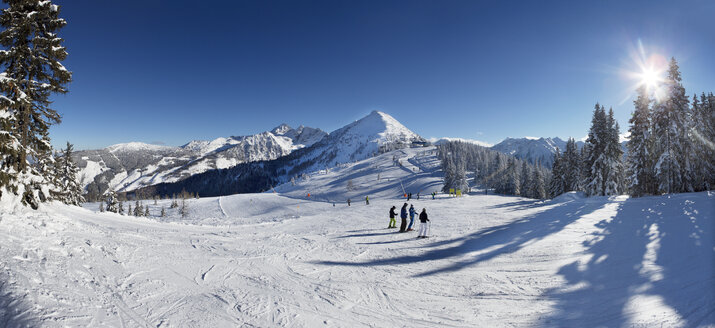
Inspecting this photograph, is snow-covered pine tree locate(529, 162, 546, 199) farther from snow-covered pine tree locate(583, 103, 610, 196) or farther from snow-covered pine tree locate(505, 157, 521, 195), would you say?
snow-covered pine tree locate(583, 103, 610, 196)

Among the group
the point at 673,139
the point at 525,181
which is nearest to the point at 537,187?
A: the point at 525,181

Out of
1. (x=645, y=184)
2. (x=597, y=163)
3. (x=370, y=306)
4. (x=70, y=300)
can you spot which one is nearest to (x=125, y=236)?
(x=70, y=300)

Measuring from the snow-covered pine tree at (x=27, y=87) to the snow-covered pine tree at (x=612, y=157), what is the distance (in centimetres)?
4947

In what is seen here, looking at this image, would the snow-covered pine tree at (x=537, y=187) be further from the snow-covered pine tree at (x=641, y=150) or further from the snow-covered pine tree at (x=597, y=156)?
the snow-covered pine tree at (x=641, y=150)

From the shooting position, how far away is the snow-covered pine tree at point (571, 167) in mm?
44812

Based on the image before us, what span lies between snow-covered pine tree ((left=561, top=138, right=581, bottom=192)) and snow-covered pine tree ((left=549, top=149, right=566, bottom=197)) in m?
0.38

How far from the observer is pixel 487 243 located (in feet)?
42.6

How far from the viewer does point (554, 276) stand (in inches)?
342

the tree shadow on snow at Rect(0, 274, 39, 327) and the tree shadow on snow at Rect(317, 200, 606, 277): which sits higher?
the tree shadow on snow at Rect(0, 274, 39, 327)

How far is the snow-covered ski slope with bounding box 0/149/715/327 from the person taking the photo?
5.88 meters

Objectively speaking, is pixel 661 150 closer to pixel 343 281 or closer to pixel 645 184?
pixel 645 184

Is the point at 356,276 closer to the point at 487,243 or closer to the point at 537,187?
the point at 487,243

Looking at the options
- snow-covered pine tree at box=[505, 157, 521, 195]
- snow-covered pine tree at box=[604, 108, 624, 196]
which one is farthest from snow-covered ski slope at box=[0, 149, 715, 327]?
snow-covered pine tree at box=[505, 157, 521, 195]

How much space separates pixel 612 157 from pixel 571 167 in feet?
41.7
